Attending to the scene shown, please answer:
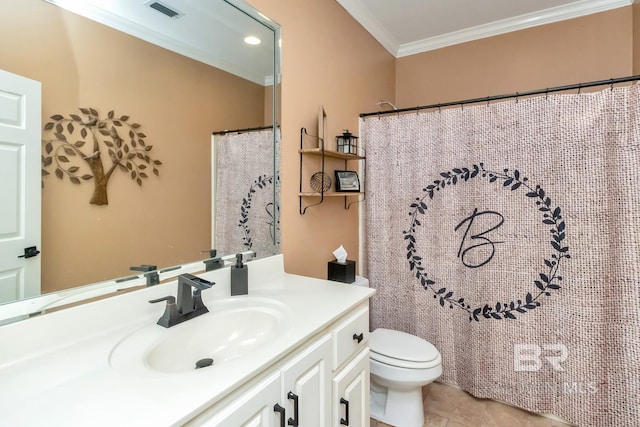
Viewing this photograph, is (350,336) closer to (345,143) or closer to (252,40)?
(345,143)

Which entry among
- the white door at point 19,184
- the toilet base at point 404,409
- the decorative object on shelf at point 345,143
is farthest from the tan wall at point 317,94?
the white door at point 19,184

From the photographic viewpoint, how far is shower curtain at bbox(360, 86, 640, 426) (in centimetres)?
161

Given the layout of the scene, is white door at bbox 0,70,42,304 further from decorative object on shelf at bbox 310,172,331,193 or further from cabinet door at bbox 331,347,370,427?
decorative object on shelf at bbox 310,172,331,193

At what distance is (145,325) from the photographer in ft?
3.35

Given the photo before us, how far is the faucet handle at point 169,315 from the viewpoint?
1.00 metres

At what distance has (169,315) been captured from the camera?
39.7 inches

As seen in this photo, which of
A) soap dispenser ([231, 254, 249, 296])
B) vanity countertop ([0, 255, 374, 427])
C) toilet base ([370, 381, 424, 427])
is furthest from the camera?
toilet base ([370, 381, 424, 427])

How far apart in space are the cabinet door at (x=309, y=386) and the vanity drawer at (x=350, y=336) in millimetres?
52

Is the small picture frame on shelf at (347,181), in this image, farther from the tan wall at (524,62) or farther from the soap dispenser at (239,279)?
the tan wall at (524,62)

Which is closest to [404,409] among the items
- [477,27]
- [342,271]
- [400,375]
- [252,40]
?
[400,375]

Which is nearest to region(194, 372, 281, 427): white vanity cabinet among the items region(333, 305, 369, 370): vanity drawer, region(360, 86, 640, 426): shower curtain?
region(333, 305, 369, 370): vanity drawer

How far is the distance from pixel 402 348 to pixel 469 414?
601mm

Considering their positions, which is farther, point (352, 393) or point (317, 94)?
point (317, 94)

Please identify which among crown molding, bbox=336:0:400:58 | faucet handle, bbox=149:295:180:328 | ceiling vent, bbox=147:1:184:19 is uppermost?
crown molding, bbox=336:0:400:58
